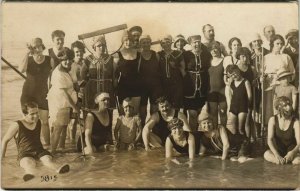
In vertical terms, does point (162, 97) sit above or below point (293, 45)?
below

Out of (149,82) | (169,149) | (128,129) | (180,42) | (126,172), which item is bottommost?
(126,172)

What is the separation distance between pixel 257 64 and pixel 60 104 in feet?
3.87

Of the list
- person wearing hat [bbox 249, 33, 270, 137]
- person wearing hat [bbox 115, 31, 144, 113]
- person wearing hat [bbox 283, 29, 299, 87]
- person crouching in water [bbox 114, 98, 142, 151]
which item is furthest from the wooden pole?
person wearing hat [bbox 283, 29, 299, 87]

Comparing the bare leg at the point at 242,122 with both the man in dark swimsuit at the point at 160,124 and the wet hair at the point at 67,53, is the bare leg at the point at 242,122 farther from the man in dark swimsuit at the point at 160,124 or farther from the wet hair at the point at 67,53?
the wet hair at the point at 67,53

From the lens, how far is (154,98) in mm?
2283

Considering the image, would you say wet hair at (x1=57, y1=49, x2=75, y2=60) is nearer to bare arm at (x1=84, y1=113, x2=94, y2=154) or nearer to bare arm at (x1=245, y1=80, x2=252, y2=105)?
bare arm at (x1=84, y1=113, x2=94, y2=154)

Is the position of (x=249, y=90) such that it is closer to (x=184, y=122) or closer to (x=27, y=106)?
(x=184, y=122)

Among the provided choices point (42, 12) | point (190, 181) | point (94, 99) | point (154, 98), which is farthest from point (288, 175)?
point (42, 12)

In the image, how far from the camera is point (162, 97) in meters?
2.29

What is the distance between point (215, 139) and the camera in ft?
7.53

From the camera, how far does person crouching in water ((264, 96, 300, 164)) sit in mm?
2316

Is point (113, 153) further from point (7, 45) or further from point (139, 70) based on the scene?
point (7, 45)

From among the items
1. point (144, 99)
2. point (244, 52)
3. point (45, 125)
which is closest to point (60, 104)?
point (45, 125)

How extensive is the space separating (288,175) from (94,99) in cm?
122
